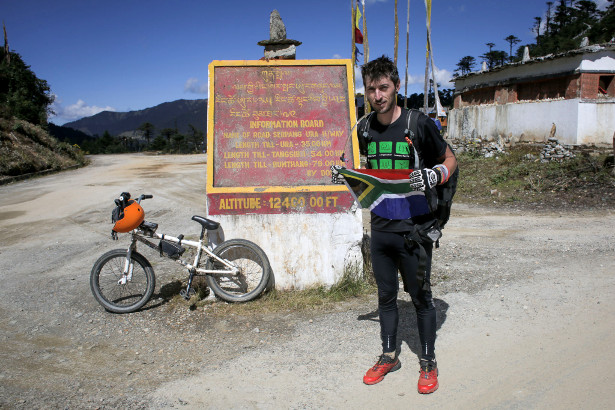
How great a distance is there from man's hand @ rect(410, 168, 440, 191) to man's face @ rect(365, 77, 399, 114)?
537 mm

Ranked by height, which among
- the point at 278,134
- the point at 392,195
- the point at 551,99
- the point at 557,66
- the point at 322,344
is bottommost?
the point at 322,344

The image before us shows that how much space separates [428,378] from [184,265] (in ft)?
9.20

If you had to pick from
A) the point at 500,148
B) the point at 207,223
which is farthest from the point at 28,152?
the point at 500,148

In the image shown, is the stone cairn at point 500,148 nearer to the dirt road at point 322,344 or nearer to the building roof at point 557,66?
the building roof at point 557,66

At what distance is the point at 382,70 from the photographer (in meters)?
3.00

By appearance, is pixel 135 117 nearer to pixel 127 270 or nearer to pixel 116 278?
pixel 116 278

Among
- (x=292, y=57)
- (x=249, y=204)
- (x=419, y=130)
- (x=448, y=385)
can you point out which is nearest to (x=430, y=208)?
(x=419, y=130)

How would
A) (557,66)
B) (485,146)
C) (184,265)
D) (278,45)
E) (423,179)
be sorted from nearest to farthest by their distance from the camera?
(423,179)
(184,265)
(278,45)
(557,66)
(485,146)

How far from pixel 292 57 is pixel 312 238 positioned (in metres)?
2.37

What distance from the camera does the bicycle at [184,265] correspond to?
4.73 meters

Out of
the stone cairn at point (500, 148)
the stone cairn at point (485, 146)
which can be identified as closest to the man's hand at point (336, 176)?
the stone cairn at point (500, 148)

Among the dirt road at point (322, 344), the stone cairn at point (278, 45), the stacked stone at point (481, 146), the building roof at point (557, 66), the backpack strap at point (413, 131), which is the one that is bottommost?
the dirt road at point (322, 344)

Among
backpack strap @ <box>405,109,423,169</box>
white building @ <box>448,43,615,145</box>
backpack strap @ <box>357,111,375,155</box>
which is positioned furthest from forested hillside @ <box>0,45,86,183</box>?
white building @ <box>448,43,615,145</box>

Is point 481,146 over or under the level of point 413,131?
over
